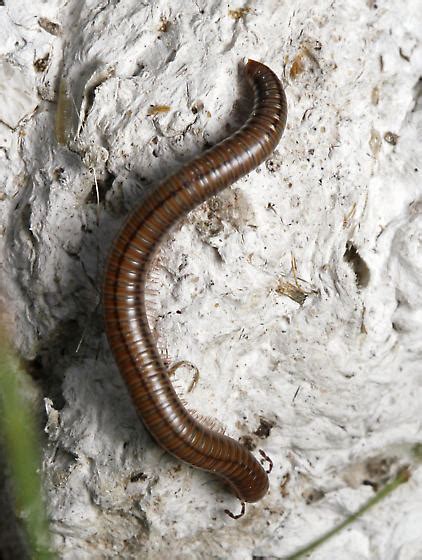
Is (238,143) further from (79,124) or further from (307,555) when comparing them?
(307,555)

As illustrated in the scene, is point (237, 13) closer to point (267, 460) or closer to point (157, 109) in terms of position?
point (157, 109)

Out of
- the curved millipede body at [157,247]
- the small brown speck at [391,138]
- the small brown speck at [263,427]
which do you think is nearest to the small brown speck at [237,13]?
the curved millipede body at [157,247]

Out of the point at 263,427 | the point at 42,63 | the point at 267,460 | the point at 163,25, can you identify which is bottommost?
the point at 267,460

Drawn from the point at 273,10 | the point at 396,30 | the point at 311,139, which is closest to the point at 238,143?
the point at 311,139

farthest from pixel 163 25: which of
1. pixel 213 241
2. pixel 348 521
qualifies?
pixel 348 521

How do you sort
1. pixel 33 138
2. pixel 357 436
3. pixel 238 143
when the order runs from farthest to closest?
pixel 357 436 → pixel 33 138 → pixel 238 143

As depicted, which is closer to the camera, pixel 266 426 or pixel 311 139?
pixel 311 139

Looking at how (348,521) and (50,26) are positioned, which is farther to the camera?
(348,521)

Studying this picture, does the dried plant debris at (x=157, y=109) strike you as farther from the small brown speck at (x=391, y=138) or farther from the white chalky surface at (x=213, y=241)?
the small brown speck at (x=391, y=138)
